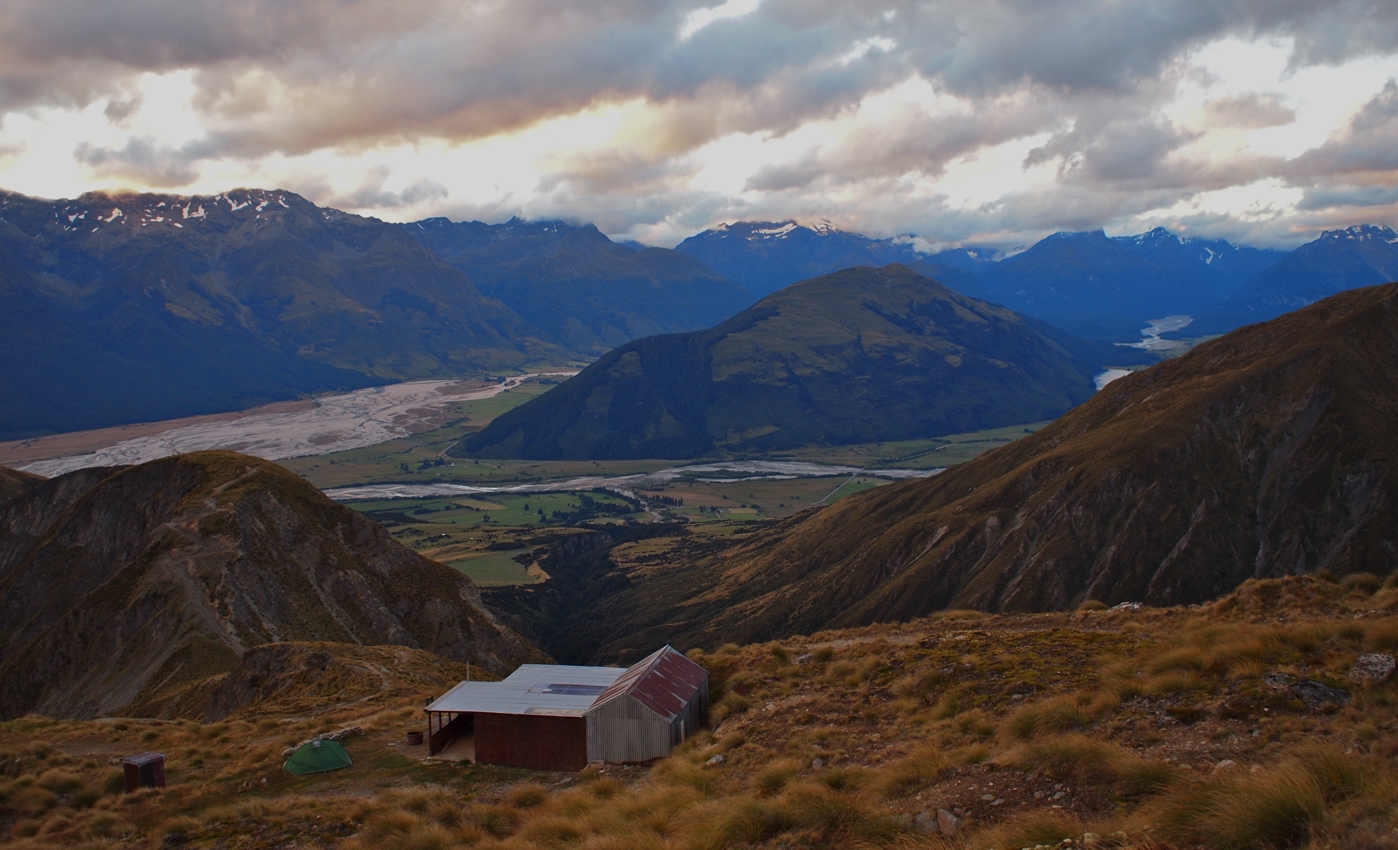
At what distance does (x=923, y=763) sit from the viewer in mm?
19797

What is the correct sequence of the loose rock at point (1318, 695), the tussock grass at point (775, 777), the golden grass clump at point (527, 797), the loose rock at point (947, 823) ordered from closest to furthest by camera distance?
the loose rock at point (947, 823), the loose rock at point (1318, 695), the tussock grass at point (775, 777), the golden grass clump at point (527, 797)

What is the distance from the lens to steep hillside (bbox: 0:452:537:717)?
2665 inches

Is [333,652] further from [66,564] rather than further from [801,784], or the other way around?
[66,564]

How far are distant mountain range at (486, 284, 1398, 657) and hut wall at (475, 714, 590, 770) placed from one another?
2738 inches

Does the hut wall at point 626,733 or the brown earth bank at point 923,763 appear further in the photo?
the hut wall at point 626,733

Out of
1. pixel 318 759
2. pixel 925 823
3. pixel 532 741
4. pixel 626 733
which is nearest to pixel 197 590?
pixel 318 759

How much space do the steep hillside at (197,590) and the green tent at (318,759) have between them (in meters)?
34.8

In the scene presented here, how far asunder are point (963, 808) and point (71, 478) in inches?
4807

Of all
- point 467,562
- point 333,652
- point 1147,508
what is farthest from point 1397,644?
point 467,562

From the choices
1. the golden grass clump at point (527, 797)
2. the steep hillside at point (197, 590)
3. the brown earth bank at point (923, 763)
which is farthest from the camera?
the steep hillside at point (197, 590)

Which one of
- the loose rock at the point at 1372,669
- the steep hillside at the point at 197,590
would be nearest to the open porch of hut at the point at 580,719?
the loose rock at the point at 1372,669

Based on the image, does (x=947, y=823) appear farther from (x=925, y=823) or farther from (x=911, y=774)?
(x=911, y=774)

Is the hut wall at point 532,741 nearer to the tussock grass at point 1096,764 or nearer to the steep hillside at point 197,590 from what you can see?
the tussock grass at point 1096,764

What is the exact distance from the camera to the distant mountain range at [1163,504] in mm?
90250
